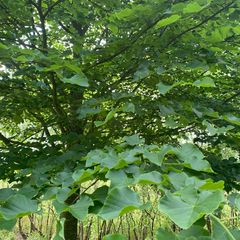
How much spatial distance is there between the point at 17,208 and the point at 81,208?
17cm

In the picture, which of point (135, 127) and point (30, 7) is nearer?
point (30, 7)

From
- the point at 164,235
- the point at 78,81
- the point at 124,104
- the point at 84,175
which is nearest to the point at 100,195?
the point at 84,175

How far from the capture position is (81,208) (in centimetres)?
89

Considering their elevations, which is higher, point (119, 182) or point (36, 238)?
point (119, 182)

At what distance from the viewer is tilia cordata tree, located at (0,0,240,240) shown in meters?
0.90

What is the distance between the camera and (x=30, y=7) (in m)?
2.14

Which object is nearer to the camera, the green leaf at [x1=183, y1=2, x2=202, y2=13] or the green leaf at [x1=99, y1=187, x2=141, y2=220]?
the green leaf at [x1=99, y1=187, x2=141, y2=220]

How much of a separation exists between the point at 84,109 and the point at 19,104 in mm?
1008

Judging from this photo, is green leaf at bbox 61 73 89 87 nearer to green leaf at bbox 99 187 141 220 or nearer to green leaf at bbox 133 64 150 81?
green leaf at bbox 133 64 150 81

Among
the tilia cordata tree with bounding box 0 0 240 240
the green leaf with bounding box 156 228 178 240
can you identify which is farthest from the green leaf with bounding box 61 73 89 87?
the green leaf with bounding box 156 228 178 240

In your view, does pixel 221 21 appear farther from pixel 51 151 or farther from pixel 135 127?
pixel 51 151

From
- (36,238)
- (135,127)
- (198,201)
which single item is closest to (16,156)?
(135,127)

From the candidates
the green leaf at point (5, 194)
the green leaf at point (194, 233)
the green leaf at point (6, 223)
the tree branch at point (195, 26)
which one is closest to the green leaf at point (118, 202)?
the green leaf at point (194, 233)

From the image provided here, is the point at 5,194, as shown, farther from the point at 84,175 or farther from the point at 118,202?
the point at 118,202
